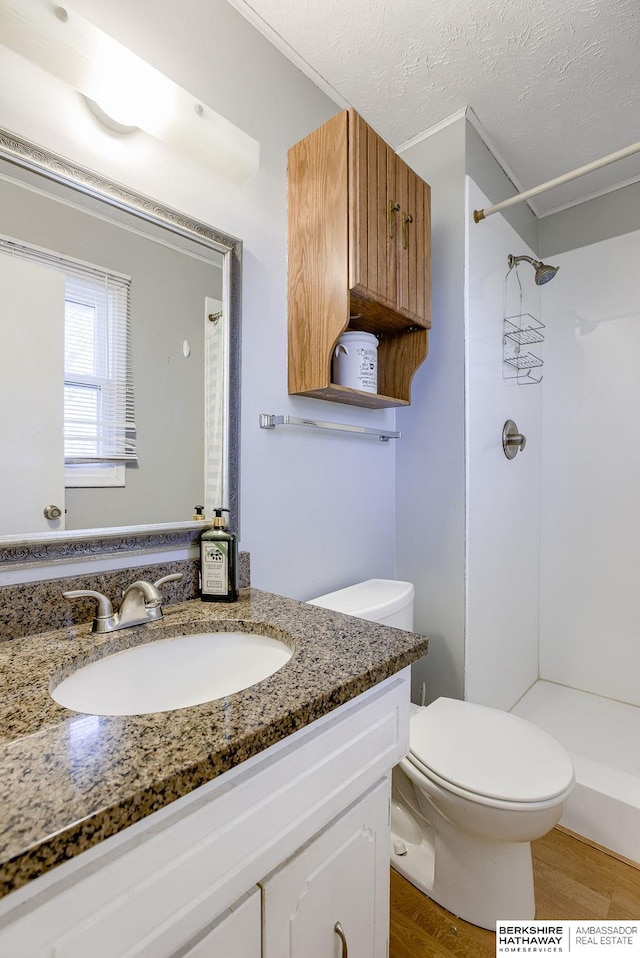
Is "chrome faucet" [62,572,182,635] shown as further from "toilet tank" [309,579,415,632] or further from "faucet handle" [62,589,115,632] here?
"toilet tank" [309,579,415,632]

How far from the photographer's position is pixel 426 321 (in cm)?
152

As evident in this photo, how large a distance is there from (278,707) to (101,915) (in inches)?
10.1

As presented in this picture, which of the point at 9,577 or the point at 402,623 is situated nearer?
the point at 9,577

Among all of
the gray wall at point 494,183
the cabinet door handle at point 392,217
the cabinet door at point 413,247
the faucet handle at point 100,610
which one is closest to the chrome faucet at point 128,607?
the faucet handle at point 100,610

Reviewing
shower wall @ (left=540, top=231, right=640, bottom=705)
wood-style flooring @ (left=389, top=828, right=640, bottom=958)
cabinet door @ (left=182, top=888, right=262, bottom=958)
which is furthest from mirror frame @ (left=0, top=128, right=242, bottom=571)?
shower wall @ (left=540, top=231, right=640, bottom=705)

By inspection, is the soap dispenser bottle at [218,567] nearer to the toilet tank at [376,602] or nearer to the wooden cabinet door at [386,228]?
the toilet tank at [376,602]

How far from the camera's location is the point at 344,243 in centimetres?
124

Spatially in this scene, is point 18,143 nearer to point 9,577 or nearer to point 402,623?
point 9,577

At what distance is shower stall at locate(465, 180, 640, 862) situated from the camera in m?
1.74

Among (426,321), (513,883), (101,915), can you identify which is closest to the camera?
(101,915)

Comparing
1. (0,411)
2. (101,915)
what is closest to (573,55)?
(0,411)

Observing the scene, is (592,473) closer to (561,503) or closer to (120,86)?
(561,503)

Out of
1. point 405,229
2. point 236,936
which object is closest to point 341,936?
point 236,936

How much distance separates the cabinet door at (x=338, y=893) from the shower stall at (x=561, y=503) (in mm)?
950
